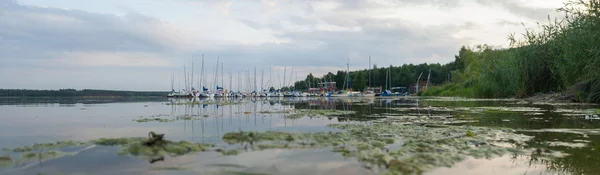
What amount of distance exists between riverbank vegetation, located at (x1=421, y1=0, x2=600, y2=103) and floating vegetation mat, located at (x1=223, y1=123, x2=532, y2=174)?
10959 mm

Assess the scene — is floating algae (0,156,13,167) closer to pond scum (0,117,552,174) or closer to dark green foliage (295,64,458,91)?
pond scum (0,117,552,174)

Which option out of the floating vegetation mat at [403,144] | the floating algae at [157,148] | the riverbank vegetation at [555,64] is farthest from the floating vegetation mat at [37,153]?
the riverbank vegetation at [555,64]

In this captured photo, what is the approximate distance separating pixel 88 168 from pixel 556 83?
82.2 feet

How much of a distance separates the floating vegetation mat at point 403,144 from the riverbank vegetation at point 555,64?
1096 cm

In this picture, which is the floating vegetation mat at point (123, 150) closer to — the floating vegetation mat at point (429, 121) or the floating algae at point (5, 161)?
the floating algae at point (5, 161)

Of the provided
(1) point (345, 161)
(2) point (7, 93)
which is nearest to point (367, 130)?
(1) point (345, 161)

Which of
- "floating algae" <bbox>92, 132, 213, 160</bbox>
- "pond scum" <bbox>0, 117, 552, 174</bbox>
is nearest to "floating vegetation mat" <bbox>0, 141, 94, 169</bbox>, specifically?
"pond scum" <bbox>0, 117, 552, 174</bbox>

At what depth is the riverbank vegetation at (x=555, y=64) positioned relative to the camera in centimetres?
1513

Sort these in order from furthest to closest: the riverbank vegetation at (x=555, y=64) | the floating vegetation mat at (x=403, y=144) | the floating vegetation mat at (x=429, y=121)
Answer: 1. the riverbank vegetation at (x=555, y=64)
2. the floating vegetation mat at (x=429, y=121)
3. the floating vegetation mat at (x=403, y=144)

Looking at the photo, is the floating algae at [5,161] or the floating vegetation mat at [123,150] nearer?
the floating algae at [5,161]

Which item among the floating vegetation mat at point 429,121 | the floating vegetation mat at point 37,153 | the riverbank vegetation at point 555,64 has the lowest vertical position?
the floating vegetation mat at point 37,153

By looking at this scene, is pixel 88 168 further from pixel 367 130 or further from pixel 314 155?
pixel 367 130

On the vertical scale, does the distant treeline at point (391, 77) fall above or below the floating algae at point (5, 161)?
above

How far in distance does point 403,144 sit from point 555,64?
1872 centimetres
